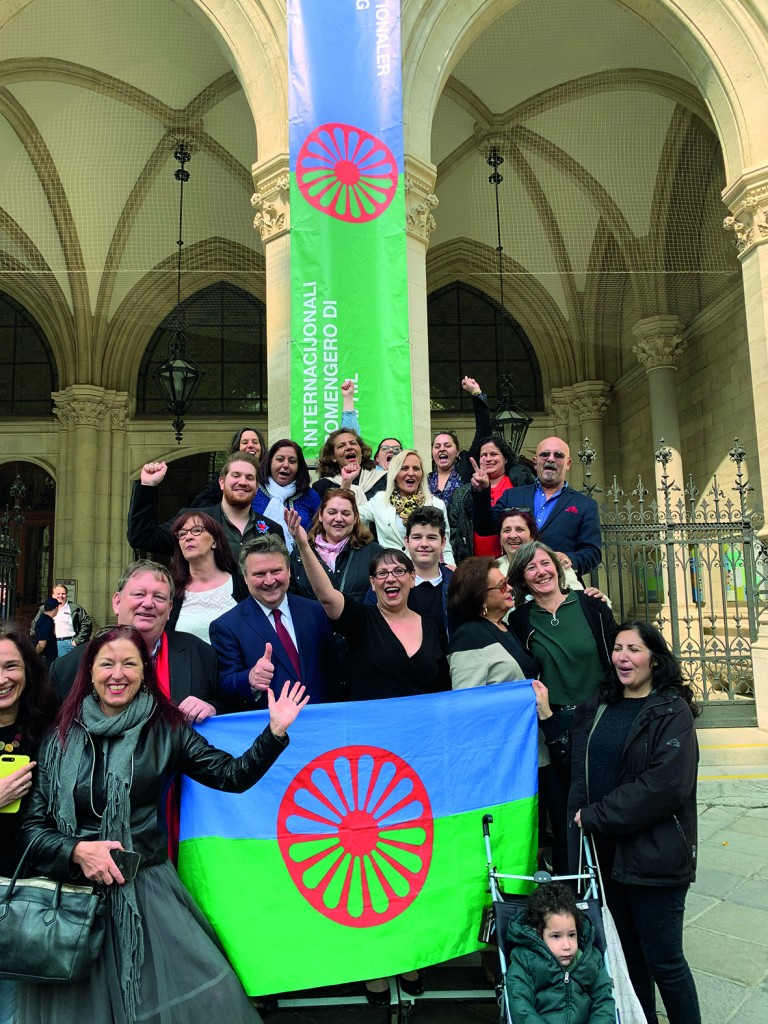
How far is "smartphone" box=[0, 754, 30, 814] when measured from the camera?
2.40 metres

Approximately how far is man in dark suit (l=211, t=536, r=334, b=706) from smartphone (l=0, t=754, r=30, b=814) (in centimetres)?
87

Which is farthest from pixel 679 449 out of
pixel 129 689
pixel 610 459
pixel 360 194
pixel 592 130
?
pixel 129 689

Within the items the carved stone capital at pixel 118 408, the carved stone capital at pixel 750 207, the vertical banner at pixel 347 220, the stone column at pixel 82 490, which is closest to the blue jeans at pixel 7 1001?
the vertical banner at pixel 347 220

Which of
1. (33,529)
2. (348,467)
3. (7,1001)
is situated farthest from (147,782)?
(33,529)

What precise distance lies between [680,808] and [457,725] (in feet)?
2.87

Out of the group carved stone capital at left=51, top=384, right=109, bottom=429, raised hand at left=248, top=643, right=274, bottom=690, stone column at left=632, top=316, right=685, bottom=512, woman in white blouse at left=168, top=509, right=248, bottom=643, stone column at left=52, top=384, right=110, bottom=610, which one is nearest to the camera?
raised hand at left=248, top=643, right=274, bottom=690

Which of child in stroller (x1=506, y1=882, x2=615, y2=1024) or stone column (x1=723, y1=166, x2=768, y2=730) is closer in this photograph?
child in stroller (x1=506, y1=882, x2=615, y2=1024)

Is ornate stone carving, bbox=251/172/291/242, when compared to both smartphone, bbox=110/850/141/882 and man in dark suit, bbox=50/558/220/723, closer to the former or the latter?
man in dark suit, bbox=50/558/220/723

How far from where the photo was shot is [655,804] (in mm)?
2678

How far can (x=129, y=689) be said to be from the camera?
2.53 m

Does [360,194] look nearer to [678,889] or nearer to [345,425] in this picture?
[345,425]

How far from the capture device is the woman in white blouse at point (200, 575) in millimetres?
3455

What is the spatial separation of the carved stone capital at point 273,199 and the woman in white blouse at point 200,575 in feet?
15.5

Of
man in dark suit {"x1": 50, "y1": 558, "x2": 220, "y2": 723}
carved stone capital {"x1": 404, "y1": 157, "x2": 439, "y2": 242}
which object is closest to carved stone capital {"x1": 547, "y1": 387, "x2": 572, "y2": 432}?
carved stone capital {"x1": 404, "y1": 157, "x2": 439, "y2": 242}
